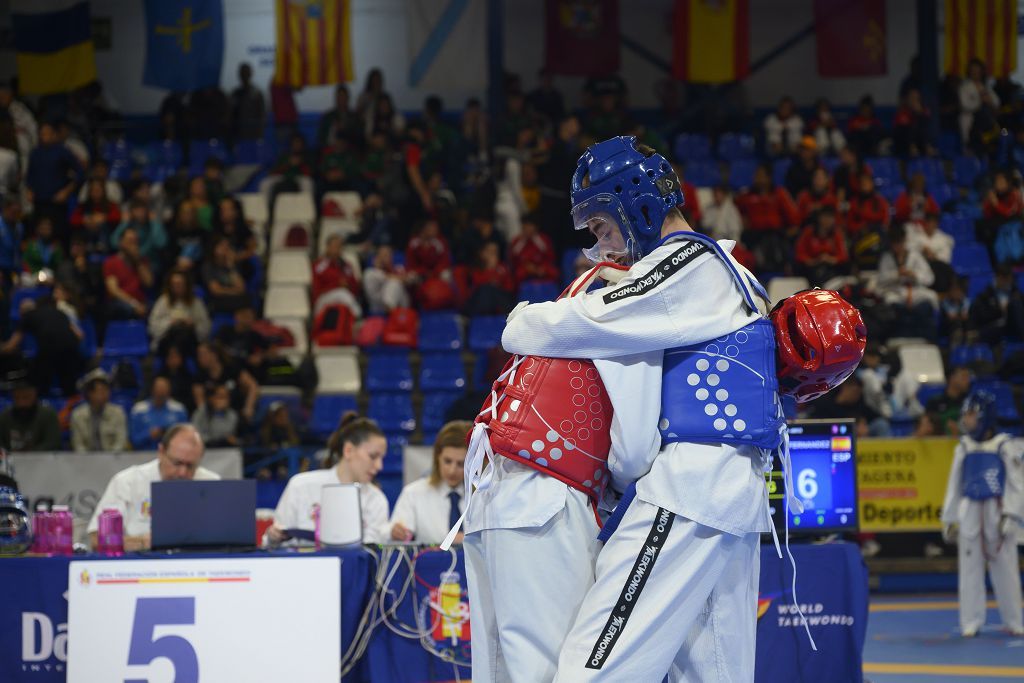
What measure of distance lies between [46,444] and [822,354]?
10.4m

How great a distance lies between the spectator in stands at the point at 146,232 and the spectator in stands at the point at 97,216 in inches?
19.4

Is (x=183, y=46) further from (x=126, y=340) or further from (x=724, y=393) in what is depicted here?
(x=724, y=393)

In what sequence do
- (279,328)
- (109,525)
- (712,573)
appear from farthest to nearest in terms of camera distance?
(279,328) → (109,525) → (712,573)

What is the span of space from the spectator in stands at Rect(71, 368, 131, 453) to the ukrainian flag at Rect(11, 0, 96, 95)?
25.2 ft

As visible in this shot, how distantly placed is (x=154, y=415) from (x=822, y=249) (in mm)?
8541

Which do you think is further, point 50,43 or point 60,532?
point 50,43

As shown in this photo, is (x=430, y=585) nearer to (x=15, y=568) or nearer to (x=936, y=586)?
(x=15, y=568)

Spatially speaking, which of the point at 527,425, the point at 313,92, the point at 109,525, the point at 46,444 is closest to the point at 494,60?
the point at 313,92

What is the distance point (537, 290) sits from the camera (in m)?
Result: 15.1

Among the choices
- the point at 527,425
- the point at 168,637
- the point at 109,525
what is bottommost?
the point at 168,637

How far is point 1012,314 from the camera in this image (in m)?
14.9

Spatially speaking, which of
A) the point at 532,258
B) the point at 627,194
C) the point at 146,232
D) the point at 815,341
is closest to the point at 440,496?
the point at 627,194

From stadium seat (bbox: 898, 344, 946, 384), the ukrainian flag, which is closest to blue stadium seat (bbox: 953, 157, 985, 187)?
stadium seat (bbox: 898, 344, 946, 384)

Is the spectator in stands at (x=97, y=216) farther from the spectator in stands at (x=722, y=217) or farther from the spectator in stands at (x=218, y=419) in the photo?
the spectator in stands at (x=722, y=217)
